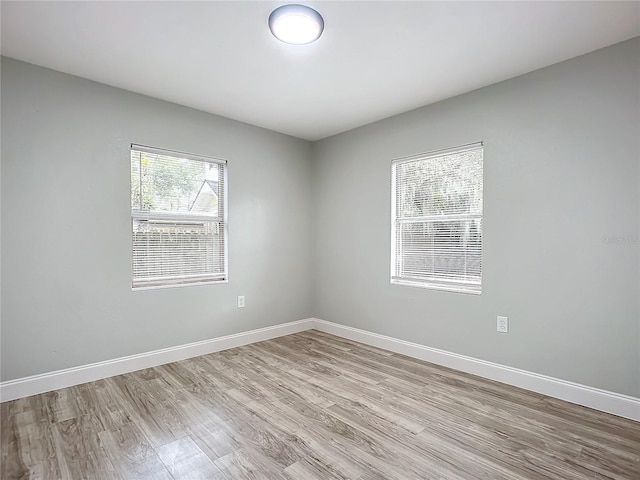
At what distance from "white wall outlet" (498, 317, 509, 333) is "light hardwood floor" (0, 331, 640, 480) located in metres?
0.43

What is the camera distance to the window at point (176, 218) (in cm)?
310

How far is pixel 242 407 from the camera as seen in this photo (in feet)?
7.70

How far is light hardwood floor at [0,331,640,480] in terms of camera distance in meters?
1.71

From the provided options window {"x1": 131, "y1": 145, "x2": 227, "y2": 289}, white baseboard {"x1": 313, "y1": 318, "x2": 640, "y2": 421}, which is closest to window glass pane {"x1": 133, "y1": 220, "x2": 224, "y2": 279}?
window {"x1": 131, "y1": 145, "x2": 227, "y2": 289}

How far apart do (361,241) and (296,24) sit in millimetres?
2388

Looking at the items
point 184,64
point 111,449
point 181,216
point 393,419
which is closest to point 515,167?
point 393,419

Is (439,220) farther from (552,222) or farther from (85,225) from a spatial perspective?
(85,225)

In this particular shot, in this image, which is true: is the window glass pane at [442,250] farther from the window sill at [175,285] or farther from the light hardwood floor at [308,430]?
the window sill at [175,285]

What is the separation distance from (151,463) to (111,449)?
304 mm

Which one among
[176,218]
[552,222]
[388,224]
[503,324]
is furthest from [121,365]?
[552,222]

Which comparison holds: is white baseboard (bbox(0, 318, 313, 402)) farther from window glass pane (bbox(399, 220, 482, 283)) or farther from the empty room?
window glass pane (bbox(399, 220, 482, 283))

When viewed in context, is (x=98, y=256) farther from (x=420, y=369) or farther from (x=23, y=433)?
(x=420, y=369)

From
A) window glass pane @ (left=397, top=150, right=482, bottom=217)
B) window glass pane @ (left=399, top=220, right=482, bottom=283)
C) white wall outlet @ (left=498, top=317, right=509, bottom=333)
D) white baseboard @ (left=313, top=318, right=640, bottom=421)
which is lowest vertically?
white baseboard @ (left=313, top=318, right=640, bottom=421)

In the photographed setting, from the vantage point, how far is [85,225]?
2.75 meters
